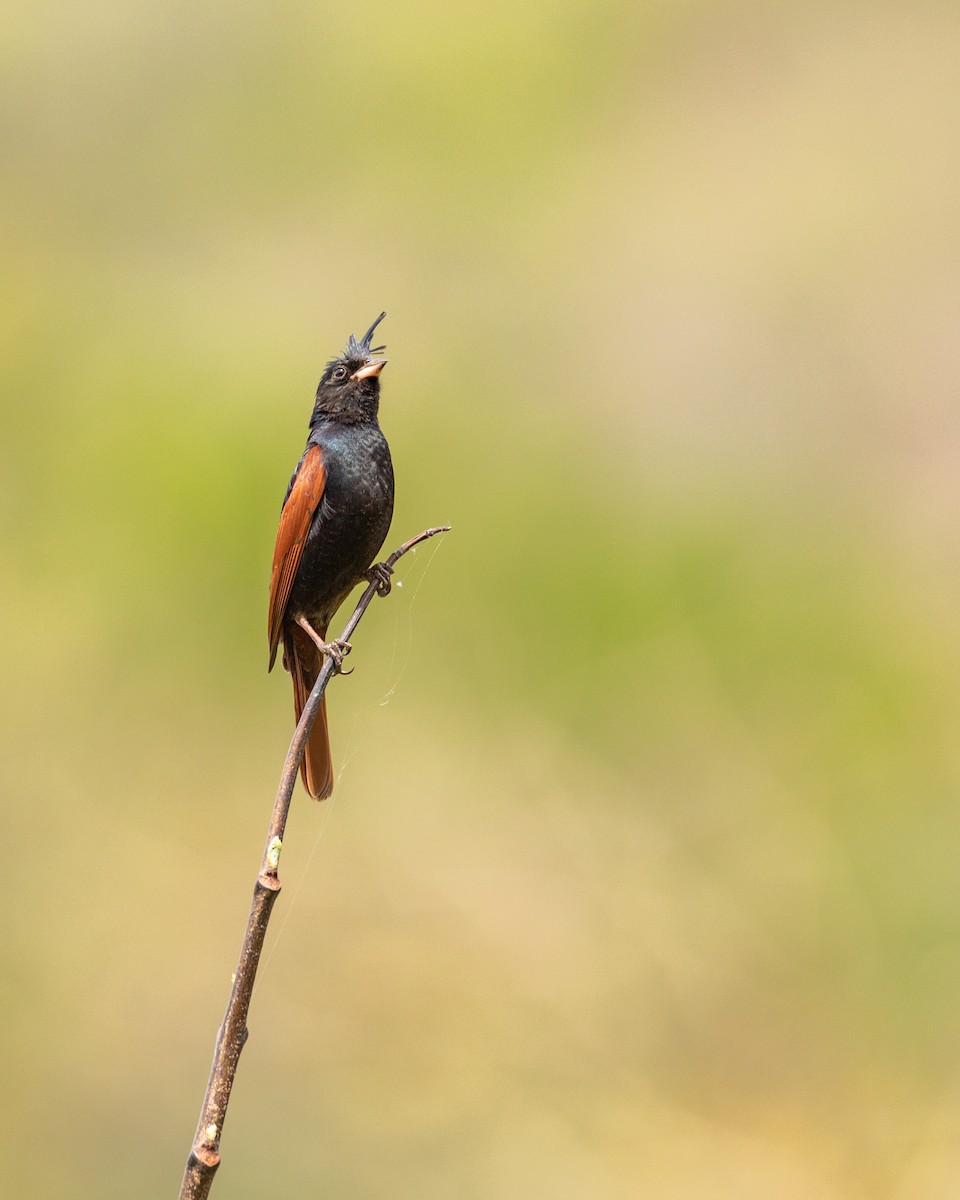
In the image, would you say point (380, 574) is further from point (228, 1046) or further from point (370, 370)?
point (228, 1046)

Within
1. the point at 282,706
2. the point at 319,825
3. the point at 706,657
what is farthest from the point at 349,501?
the point at 706,657

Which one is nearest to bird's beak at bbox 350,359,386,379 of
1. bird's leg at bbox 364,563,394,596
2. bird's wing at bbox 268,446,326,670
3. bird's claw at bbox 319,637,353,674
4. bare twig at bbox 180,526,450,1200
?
bird's wing at bbox 268,446,326,670

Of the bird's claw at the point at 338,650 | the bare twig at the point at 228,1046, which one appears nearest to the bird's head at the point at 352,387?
the bird's claw at the point at 338,650

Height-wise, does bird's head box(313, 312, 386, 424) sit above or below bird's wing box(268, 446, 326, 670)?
above

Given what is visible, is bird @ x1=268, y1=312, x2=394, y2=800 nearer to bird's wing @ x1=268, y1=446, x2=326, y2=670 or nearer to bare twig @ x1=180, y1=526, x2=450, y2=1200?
bird's wing @ x1=268, y1=446, x2=326, y2=670

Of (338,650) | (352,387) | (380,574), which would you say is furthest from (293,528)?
(338,650)

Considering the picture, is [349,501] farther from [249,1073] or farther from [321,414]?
[249,1073]

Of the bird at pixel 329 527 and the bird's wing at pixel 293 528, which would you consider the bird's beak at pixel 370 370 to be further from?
the bird's wing at pixel 293 528
